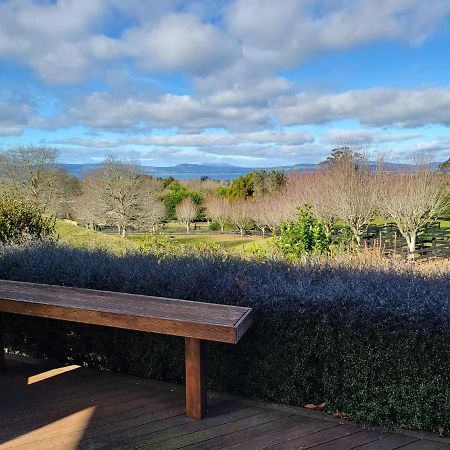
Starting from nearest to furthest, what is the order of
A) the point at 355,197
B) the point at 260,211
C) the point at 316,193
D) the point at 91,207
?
the point at 355,197
the point at 316,193
the point at 260,211
the point at 91,207

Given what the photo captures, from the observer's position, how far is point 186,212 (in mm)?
35562

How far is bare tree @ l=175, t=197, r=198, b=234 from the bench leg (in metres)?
32.4

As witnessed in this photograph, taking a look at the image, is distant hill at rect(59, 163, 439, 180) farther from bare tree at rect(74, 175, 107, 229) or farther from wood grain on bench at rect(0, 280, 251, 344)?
wood grain on bench at rect(0, 280, 251, 344)

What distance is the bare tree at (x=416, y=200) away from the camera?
18.2m

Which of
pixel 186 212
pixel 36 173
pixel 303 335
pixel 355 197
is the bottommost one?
pixel 303 335

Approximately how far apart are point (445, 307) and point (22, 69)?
13.1 meters

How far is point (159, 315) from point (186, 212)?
33.4m

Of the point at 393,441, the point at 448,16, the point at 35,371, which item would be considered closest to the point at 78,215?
the point at 448,16

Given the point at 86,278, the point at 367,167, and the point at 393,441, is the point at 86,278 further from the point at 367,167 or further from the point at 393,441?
the point at 367,167

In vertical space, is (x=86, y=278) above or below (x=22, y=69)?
below

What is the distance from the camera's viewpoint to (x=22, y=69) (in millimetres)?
12039

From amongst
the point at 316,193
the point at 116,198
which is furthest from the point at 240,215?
the point at 316,193

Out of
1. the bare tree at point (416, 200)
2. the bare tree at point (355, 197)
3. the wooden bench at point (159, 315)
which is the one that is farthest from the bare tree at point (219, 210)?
the wooden bench at point (159, 315)

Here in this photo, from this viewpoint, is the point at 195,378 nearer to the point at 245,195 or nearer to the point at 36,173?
the point at 36,173
